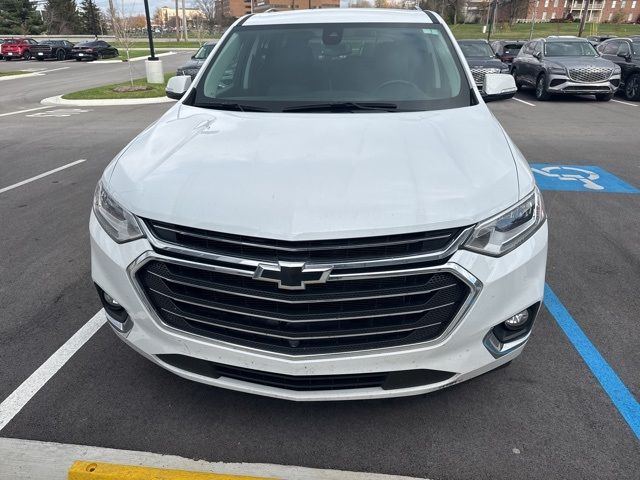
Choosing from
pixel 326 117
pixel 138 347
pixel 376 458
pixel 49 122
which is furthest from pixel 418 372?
pixel 49 122

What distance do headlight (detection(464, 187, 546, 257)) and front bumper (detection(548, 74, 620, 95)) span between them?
13817mm

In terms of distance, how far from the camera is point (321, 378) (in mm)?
2244

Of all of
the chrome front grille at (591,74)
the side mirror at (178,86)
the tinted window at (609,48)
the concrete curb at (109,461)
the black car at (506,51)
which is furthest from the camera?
Answer: the black car at (506,51)

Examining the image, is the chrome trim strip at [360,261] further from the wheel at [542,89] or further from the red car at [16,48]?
the red car at [16,48]

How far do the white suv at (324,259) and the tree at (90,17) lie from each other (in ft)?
264

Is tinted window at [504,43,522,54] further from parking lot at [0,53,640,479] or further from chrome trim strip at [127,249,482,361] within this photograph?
chrome trim strip at [127,249,482,361]

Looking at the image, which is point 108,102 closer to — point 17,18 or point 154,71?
point 154,71

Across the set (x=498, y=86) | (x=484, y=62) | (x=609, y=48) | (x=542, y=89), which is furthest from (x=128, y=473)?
(x=609, y=48)

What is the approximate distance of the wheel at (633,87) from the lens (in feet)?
49.3

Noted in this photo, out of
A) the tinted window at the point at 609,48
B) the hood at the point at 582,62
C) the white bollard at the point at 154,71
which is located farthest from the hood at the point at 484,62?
the white bollard at the point at 154,71

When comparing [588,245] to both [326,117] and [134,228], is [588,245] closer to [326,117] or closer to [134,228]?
[326,117]

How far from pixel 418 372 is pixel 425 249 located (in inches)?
22.2

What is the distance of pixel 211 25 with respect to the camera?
206 feet

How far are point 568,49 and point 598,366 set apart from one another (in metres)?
15.1
